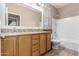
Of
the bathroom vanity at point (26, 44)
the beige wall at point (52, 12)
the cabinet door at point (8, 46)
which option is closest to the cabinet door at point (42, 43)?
the bathroom vanity at point (26, 44)

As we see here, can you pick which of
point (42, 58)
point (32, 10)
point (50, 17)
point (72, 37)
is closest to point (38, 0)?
point (32, 10)

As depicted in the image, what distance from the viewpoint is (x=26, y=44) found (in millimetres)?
1376

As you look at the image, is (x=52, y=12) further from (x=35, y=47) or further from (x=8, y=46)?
(x=8, y=46)

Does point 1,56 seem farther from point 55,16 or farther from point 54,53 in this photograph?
point 55,16

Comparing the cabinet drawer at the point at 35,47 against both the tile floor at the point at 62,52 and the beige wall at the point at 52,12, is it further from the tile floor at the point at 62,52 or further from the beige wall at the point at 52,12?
the beige wall at the point at 52,12

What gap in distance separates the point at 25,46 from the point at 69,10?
769 millimetres

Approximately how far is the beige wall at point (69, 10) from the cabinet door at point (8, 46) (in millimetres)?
734

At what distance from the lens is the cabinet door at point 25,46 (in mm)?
1346

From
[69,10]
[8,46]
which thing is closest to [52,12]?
[69,10]

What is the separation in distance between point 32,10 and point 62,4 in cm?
42

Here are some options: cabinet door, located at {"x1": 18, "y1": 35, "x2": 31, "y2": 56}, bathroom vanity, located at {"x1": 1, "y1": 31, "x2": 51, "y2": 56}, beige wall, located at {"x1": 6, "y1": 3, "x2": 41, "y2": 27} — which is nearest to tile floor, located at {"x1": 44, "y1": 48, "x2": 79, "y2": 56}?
bathroom vanity, located at {"x1": 1, "y1": 31, "x2": 51, "y2": 56}

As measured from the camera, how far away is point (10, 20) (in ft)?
4.31

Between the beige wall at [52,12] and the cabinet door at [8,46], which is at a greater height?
the beige wall at [52,12]

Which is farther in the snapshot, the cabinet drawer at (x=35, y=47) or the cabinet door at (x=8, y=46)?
the cabinet drawer at (x=35, y=47)
